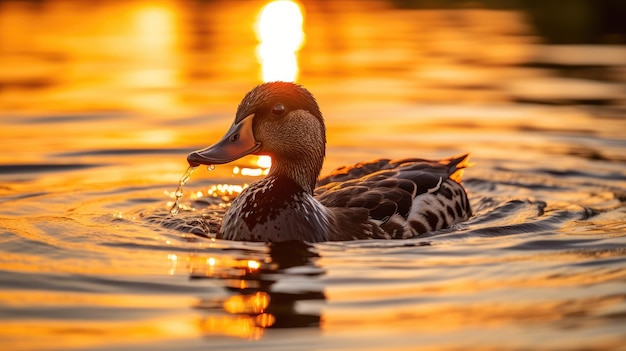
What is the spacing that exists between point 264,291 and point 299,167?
1.94 meters

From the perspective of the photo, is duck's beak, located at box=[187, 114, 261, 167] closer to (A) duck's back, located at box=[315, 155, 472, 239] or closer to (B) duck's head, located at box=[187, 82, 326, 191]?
(B) duck's head, located at box=[187, 82, 326, 191]

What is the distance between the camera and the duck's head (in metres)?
8.53

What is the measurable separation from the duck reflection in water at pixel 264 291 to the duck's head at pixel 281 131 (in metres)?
0.77

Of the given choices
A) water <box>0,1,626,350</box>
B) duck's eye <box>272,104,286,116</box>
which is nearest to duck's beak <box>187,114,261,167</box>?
duck's eye <box>272,104,286,116</box>

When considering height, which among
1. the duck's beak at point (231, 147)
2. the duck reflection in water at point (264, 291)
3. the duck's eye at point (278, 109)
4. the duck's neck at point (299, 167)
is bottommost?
the duck reflection in water at point (264, 291)

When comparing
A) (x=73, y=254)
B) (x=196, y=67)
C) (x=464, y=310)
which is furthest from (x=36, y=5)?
(x=464, y=310)

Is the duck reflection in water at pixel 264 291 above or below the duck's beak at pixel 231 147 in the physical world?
below

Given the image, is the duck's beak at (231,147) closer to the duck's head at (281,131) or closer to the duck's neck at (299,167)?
the duck's head at (281,131)

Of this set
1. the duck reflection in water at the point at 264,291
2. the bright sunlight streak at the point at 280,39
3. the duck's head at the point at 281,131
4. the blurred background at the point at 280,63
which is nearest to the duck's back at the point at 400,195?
the duck's head at the point at 281,131

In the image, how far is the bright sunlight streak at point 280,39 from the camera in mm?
16636

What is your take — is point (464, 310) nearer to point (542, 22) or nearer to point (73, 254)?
point (73, 254)

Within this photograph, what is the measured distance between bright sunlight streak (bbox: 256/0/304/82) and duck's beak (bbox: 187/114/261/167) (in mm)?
5935

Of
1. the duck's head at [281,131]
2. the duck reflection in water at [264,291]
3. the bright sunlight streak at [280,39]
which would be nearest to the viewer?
the duck reflection in water at [264,291]

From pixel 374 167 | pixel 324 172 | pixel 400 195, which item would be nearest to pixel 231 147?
pixel 400 195
